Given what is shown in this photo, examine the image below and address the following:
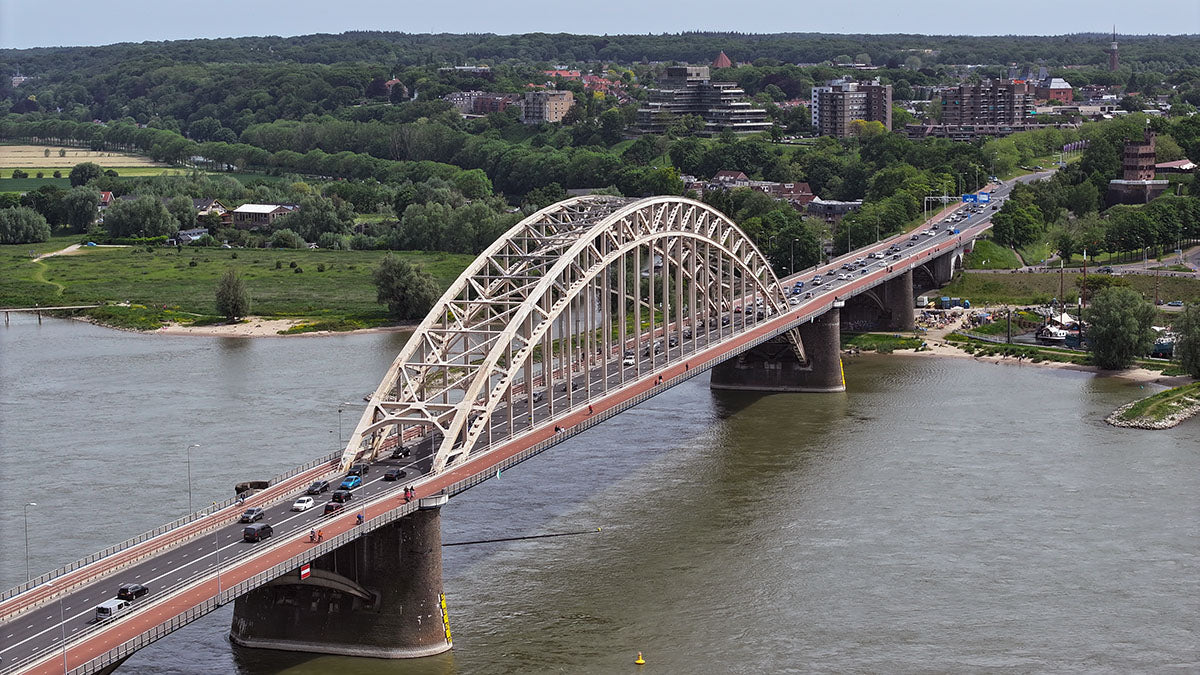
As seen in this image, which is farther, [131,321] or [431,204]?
[431,204]

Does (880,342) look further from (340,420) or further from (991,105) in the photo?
(991,105)

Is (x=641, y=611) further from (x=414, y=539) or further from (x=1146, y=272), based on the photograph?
(x=1146, y=272)

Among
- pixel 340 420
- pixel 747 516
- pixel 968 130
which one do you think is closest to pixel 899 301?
pixel 340 420

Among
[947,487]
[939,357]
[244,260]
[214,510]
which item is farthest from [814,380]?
[244,260]

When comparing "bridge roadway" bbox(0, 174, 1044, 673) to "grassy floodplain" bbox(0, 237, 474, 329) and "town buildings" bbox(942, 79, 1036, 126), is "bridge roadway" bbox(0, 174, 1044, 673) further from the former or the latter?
"town buildings" bbox(942, 79, 1036, 126)

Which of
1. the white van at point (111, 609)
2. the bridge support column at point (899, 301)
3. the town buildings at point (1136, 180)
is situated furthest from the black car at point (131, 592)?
the town buildings at point (1136, 180)

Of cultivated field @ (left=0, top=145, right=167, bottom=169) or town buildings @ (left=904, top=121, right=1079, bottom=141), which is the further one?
cultivated field @ (left=0, top=145, right=167, bottom=169)

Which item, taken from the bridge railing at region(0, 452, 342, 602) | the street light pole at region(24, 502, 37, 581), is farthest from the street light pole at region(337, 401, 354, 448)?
the bridge railing at region(0, 452, 342, 602)
